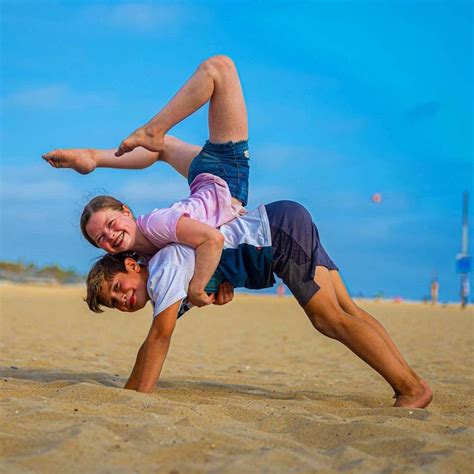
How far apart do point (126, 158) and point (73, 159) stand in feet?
1.29

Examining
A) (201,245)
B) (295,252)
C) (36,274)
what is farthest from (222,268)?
(36,274)

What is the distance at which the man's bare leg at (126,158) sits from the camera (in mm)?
4656

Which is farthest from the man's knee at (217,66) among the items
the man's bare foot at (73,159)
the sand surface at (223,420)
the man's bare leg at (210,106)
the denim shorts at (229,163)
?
the sand surface at (223,420)

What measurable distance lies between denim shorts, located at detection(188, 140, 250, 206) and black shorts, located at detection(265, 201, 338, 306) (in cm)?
29

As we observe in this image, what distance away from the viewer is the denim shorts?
442 cm

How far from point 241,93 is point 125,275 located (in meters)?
1.29

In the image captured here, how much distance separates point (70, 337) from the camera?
405 inches

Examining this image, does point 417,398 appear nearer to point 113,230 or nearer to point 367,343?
point 367,343

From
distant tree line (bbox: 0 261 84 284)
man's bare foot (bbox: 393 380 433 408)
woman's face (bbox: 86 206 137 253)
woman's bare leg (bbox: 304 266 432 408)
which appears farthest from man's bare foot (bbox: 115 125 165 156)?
distant tree line (bbox: 0 261 84 284)

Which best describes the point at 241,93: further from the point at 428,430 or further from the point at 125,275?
the point at 428,430

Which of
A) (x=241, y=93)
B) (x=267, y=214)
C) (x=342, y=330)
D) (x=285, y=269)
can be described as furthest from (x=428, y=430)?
(x=241, y=93)

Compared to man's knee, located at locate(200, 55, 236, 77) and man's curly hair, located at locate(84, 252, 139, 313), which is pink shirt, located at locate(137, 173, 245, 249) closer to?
man's curly hair, located at locate(84, 252, 139, 313)

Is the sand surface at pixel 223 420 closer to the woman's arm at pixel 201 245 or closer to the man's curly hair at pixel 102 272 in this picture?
the man's curly hair at pixel 102 272

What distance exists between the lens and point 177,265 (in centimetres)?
401
